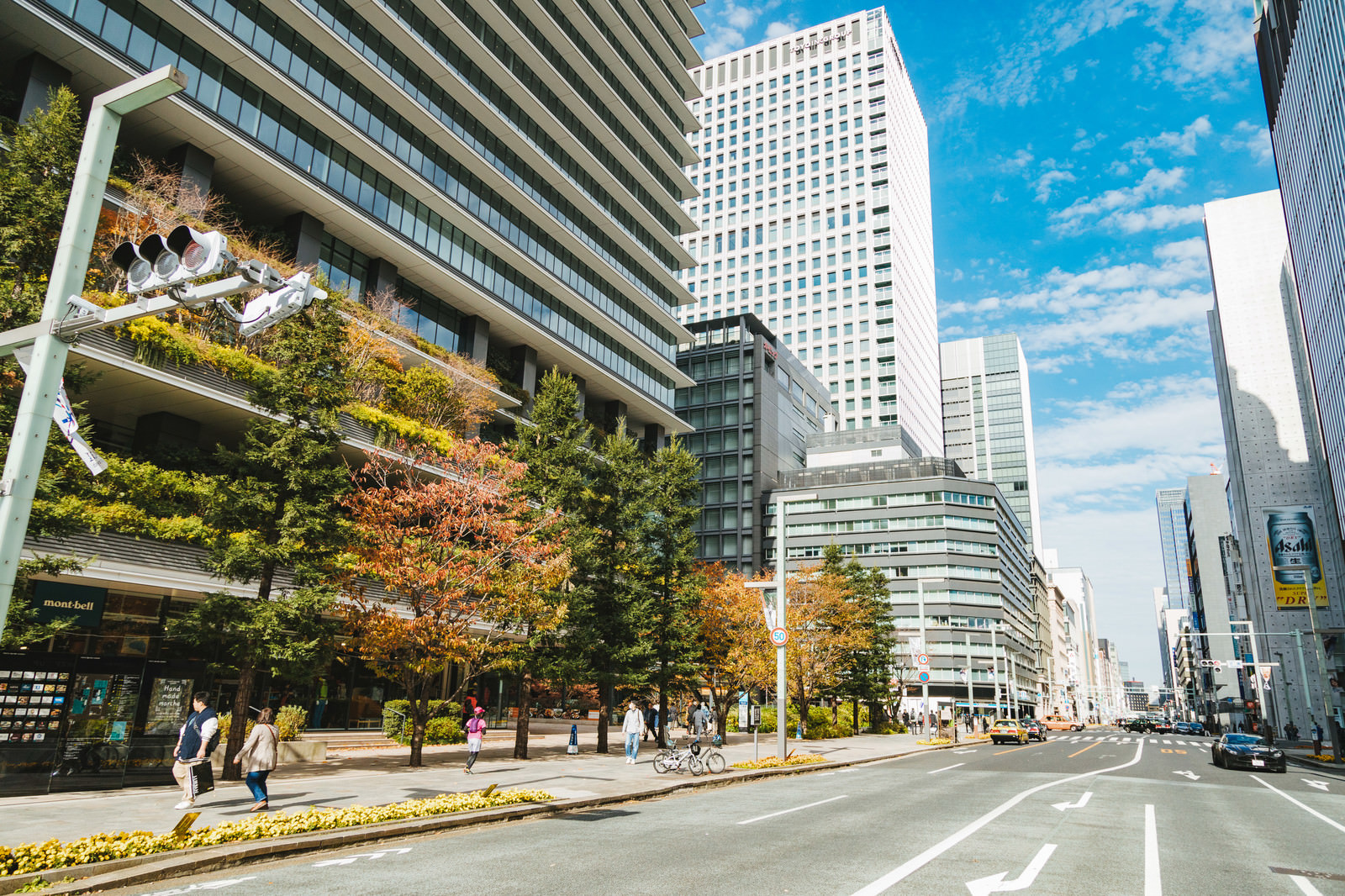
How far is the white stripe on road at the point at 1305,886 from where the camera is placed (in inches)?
349

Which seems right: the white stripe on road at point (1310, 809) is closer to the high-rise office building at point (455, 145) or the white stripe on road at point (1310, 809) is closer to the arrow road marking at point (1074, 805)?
the arrow road marking at point (1074, 805)

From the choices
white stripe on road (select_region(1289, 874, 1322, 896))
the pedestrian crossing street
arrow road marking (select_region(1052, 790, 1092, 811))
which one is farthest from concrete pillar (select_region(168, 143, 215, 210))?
the pedestrian crossing street

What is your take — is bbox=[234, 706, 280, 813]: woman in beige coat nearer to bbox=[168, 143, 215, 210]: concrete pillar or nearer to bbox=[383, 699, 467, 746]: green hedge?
bbox=[383, 699, 467, 746]: green hedge

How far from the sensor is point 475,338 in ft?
140

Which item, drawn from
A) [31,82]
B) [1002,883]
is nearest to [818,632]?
[1002,883]

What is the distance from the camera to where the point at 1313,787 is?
907 inches

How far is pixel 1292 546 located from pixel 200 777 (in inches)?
3124

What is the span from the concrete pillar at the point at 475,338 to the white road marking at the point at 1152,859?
36117 mm

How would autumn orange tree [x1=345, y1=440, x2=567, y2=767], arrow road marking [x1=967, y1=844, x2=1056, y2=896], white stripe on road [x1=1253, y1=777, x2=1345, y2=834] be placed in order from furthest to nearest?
autumn orange tree [x1=345, y1=440, x2=567, y2=767], white stripe on road [x1=1253, y1=777, x2=1345, y2=834], arrow road marking [x1=967, y1=844, x2=1056, y2=896]

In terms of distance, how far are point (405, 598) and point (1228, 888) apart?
27.0 metres

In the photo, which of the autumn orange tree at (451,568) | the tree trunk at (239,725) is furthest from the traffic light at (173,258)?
the autumn orange tree at (451,568)

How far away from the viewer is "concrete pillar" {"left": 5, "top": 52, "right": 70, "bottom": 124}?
25812 mm

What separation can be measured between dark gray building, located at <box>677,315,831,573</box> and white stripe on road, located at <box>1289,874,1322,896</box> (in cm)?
7497

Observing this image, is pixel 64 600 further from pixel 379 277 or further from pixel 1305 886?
pixel 1305 886
